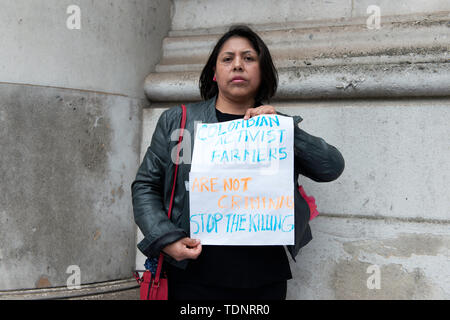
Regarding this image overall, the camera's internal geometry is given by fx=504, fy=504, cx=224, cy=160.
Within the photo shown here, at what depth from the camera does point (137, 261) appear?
418cm

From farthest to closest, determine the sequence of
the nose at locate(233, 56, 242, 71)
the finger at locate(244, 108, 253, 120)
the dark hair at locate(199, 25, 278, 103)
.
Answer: the dark hair at locate(199, 25, 278, 103)
the nose at locate(233, 56, 242, 71)
the finger at locate(244, 108, 253, 120)

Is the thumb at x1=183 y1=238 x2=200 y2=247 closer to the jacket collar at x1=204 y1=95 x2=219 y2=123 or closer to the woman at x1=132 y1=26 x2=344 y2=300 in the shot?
the woman at x1=132 y1=26 x2=344 y2=300

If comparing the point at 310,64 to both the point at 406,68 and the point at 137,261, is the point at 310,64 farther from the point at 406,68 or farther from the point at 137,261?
the point at 137,261

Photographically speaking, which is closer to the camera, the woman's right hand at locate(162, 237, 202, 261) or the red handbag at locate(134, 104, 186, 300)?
the woman's right hand at locate(162, 237, 202, 261)

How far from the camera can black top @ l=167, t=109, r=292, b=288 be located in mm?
2467

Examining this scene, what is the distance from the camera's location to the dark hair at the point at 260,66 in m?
2.73

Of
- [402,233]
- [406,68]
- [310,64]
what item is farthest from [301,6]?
[402,233]

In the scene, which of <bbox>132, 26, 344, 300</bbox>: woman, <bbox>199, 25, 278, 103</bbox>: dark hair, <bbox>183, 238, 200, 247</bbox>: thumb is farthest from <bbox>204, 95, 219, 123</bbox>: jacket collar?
<bbox>183, 238, 200, 247</bbox>: thumb

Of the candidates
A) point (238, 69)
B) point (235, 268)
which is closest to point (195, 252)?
point (235, 268)

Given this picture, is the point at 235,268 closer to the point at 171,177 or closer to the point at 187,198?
the point at 187,198

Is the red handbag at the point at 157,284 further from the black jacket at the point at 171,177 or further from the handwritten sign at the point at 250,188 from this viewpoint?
the handwritten sign at the point at 250,188

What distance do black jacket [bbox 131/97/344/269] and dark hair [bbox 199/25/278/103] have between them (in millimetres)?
A: 237

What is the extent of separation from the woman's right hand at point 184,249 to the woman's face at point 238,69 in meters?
0.79
